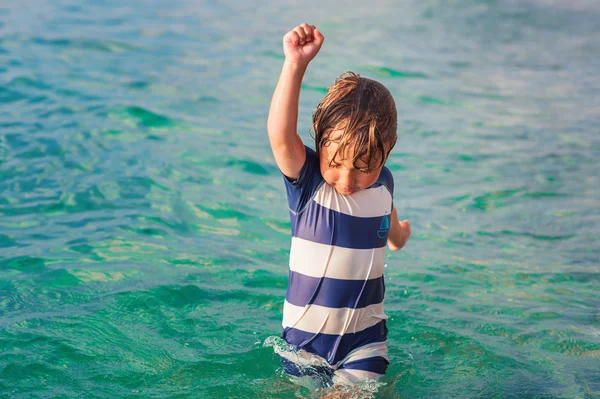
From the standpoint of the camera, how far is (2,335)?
3688 mm

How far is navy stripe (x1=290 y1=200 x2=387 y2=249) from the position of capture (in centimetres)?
303

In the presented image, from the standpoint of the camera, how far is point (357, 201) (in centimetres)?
307

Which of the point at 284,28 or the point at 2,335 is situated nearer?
the point at 2,335

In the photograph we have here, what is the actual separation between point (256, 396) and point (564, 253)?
2.99 meters

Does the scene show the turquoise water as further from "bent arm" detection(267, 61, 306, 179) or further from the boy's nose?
"bent arm" detection(267, 61, 306, 179)

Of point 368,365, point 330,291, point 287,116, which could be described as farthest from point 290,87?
point 368,365

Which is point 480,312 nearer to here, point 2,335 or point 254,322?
point 254,322

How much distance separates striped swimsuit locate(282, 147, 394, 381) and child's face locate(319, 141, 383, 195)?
4cm

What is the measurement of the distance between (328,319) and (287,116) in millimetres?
878

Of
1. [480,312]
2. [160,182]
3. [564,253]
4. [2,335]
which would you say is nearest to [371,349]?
[480,312]

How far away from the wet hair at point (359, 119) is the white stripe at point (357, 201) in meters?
0.16

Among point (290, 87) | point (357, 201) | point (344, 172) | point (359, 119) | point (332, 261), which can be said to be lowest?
point (332, 261)

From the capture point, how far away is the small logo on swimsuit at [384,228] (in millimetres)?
3115

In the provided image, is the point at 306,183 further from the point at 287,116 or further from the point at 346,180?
the point at 287,116
